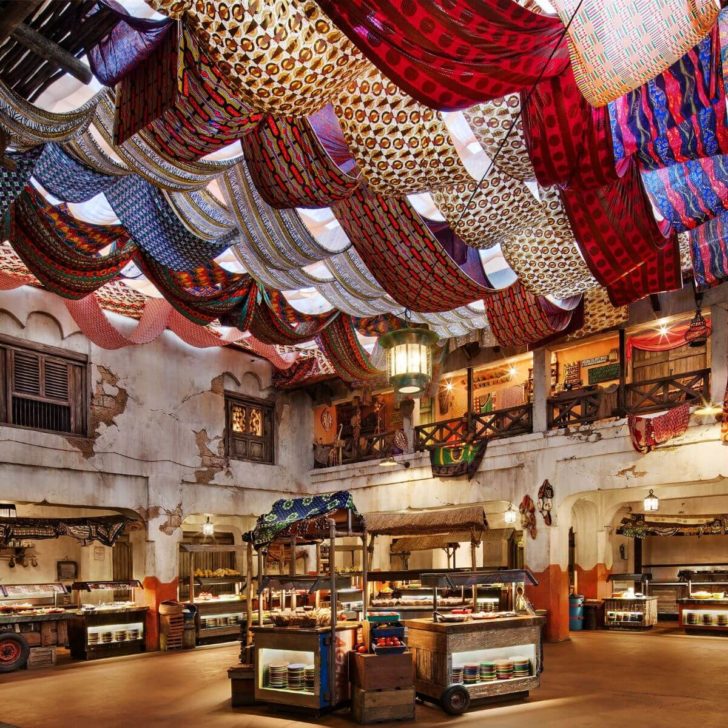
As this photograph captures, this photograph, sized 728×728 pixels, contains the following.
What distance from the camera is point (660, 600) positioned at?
60.6ft

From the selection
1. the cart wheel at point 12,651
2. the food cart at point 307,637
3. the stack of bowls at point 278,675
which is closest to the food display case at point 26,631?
the cart wheel at point 12,651

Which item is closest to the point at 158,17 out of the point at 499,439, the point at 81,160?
the point at 81,160

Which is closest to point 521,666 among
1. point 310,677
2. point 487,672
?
point 487,672

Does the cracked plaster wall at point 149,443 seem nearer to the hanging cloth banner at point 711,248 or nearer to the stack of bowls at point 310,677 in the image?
the stack of bowls at point 310,677

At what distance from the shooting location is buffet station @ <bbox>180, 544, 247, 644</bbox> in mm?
14773

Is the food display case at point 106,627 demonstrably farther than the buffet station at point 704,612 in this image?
No

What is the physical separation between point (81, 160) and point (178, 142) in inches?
75.5

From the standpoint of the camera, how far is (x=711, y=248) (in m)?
8.27

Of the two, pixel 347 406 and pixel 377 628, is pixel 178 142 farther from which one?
pixel 347 406

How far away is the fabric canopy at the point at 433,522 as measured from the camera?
35.9ft

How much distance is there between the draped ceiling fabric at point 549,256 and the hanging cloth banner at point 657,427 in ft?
17.8

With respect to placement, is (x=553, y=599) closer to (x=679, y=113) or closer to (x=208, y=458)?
(x=208, y=458)

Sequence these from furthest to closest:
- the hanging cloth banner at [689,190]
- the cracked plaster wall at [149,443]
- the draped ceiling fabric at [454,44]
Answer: the cracked plaster wall at [149,443], the hanging cloth banner at [689,190], the draped ceiling fabric at [454,44]

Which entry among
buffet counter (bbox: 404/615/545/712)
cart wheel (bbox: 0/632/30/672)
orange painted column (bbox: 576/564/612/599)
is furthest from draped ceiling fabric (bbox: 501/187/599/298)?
orange painted column (bbox: 576/564/612/599)
